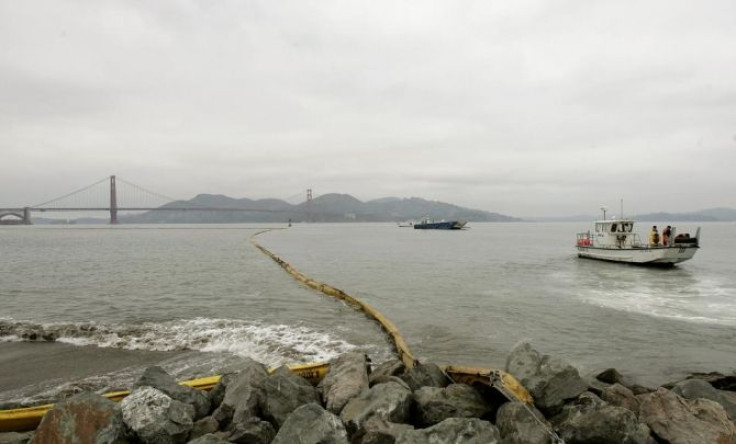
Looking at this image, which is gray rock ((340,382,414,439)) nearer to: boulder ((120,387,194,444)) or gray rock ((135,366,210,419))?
boulder ((120,387,194,444))

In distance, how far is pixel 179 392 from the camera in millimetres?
6379

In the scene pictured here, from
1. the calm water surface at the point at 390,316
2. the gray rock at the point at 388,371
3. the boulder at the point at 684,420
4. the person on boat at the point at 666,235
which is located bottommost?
the calm water surface at the point at 390,316

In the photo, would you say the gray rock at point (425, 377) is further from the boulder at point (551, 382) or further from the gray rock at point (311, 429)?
the gray rock at point (311, 429)

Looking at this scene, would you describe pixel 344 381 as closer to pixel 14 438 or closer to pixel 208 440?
pixel 208 440

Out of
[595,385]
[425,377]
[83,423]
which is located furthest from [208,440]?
[595,385]

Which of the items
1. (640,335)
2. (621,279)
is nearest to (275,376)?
(640,335)

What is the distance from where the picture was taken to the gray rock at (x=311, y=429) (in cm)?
476

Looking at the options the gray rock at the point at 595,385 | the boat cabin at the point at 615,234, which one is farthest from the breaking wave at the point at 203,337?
the boat cabin at the point at 615,234

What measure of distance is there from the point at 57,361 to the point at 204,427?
21.2 ft

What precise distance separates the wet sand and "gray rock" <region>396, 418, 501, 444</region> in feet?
24.5

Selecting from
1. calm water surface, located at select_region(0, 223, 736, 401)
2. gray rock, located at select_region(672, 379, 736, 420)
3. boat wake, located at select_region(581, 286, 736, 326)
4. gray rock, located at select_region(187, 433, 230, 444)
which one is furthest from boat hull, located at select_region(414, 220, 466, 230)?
gray rock, located at select_region(187, 433, 230, 444)

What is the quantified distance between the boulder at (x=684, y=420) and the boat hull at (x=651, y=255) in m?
28.8

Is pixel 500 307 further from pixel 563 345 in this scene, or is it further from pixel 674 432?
pixel 674 432

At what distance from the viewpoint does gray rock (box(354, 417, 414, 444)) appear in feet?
16.3
